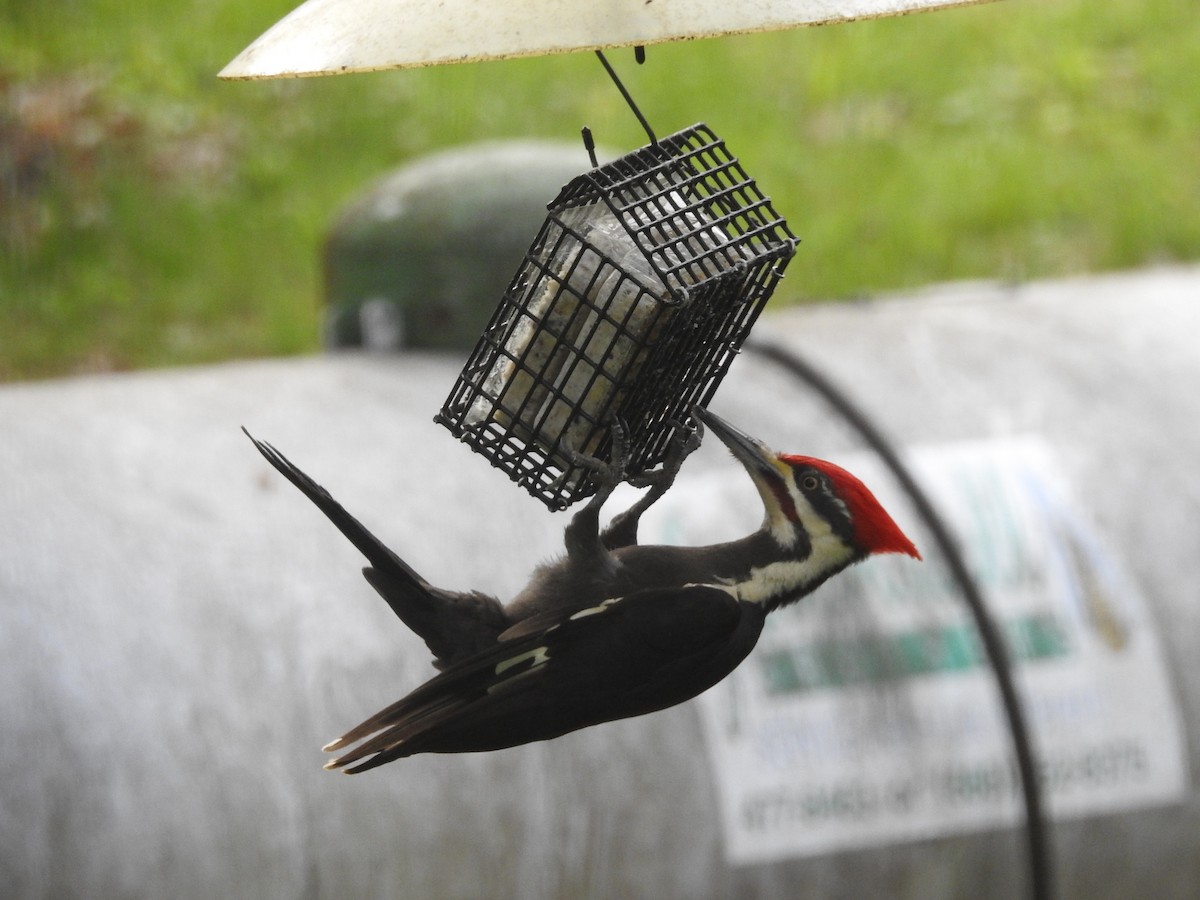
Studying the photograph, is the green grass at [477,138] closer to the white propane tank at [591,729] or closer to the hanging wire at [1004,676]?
the white propane tank at [591,729]

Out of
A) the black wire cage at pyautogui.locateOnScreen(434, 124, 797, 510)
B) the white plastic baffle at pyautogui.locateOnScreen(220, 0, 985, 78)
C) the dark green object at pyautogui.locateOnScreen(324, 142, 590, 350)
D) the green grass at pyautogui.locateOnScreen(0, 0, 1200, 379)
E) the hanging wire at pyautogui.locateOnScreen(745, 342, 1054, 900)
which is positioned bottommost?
the hanging wire at pyautogui.locateOnScreen(745, 342, 1054, 900)

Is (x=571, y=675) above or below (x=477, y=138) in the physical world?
below

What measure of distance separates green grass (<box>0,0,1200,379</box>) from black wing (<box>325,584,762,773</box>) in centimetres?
481

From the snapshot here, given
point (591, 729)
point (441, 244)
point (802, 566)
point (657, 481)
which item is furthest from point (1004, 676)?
point (657, 481)

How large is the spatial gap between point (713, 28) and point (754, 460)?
538mm

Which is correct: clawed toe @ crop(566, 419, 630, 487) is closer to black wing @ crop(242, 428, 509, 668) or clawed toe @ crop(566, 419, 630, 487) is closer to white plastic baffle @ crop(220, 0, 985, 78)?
black wing @ crop(242, 428, 509, 668)

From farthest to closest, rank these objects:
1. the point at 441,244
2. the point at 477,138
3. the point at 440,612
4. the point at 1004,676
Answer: the point at 477,138 < the point at 441,244 < the point at 1004,676 < the point at 440,612

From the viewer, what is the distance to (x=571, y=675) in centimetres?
172

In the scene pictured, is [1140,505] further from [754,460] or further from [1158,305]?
[754,460]

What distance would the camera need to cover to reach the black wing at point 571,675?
5.48 ft

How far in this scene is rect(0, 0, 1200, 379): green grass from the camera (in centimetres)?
671

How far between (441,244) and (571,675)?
8.55 feet

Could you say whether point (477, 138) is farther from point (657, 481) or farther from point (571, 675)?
point (571, 675)

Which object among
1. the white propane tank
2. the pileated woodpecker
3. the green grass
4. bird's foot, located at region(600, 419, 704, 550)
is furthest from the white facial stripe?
the green grass
